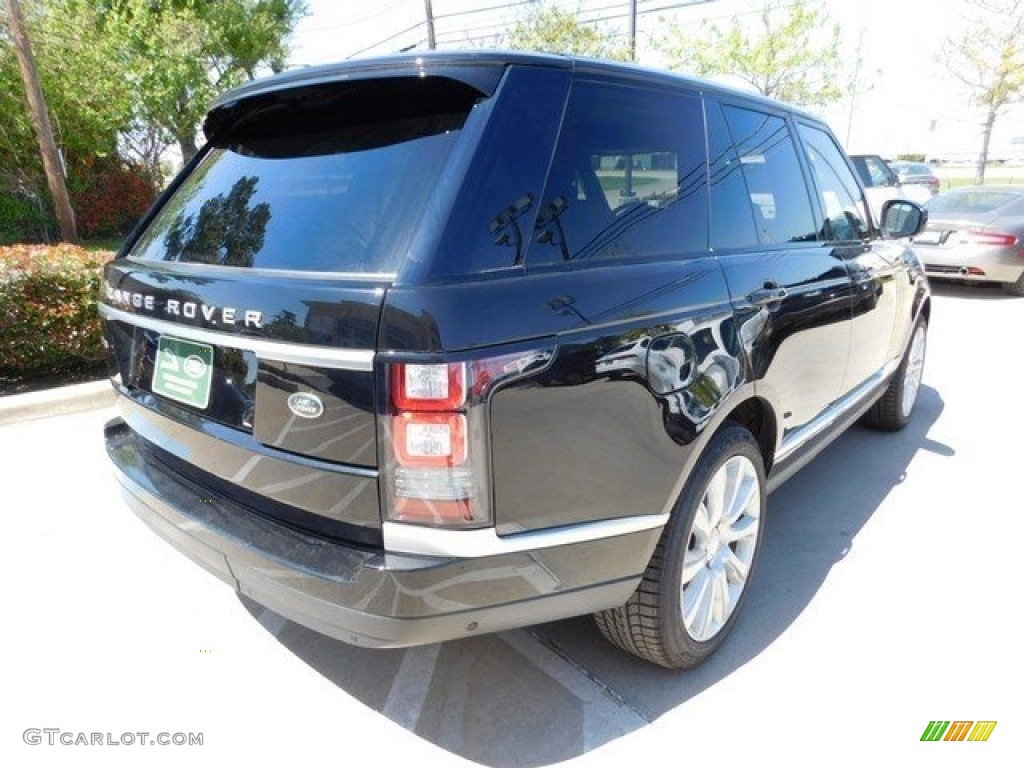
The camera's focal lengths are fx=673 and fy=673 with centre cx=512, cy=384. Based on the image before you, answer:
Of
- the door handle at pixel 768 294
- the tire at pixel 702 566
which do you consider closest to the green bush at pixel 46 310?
the tire at pixel 702 566

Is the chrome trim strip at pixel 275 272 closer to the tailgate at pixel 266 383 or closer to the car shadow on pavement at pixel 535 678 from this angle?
the tailgate at pixel 266 383

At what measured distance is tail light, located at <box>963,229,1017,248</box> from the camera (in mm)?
8883

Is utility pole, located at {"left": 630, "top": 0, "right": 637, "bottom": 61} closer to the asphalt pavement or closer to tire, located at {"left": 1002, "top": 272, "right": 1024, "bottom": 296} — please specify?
tire, located at {"left": 1002, "top": 272, "right": 1024, "bottom": 296}

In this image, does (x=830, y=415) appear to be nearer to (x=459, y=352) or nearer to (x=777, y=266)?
(x=777, y=266)

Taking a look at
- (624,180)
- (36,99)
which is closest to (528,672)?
(624,180)

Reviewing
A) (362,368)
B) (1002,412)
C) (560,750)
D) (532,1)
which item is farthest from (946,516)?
(532,1)

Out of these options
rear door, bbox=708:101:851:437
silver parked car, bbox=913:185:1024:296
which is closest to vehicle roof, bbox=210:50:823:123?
rear door, bbox=708:101:851:437

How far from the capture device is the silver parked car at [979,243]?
891 cm

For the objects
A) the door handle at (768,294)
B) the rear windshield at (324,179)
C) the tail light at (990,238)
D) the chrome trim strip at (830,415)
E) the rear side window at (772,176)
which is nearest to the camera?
the rear windshield at (324,179)

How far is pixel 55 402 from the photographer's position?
15.2 ft

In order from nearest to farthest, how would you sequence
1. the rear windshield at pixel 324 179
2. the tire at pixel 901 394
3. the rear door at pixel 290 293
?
1. the rear door at pixel 290 293
2. the rear windshield at pixel 324 179
3. the tire at pixel 901 394

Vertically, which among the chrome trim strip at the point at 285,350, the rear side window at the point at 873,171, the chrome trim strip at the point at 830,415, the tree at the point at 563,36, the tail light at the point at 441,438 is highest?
the tree at the point at 563,36

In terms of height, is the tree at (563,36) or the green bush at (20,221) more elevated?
the tree at (563,36)

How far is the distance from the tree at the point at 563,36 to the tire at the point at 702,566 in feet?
59.8
